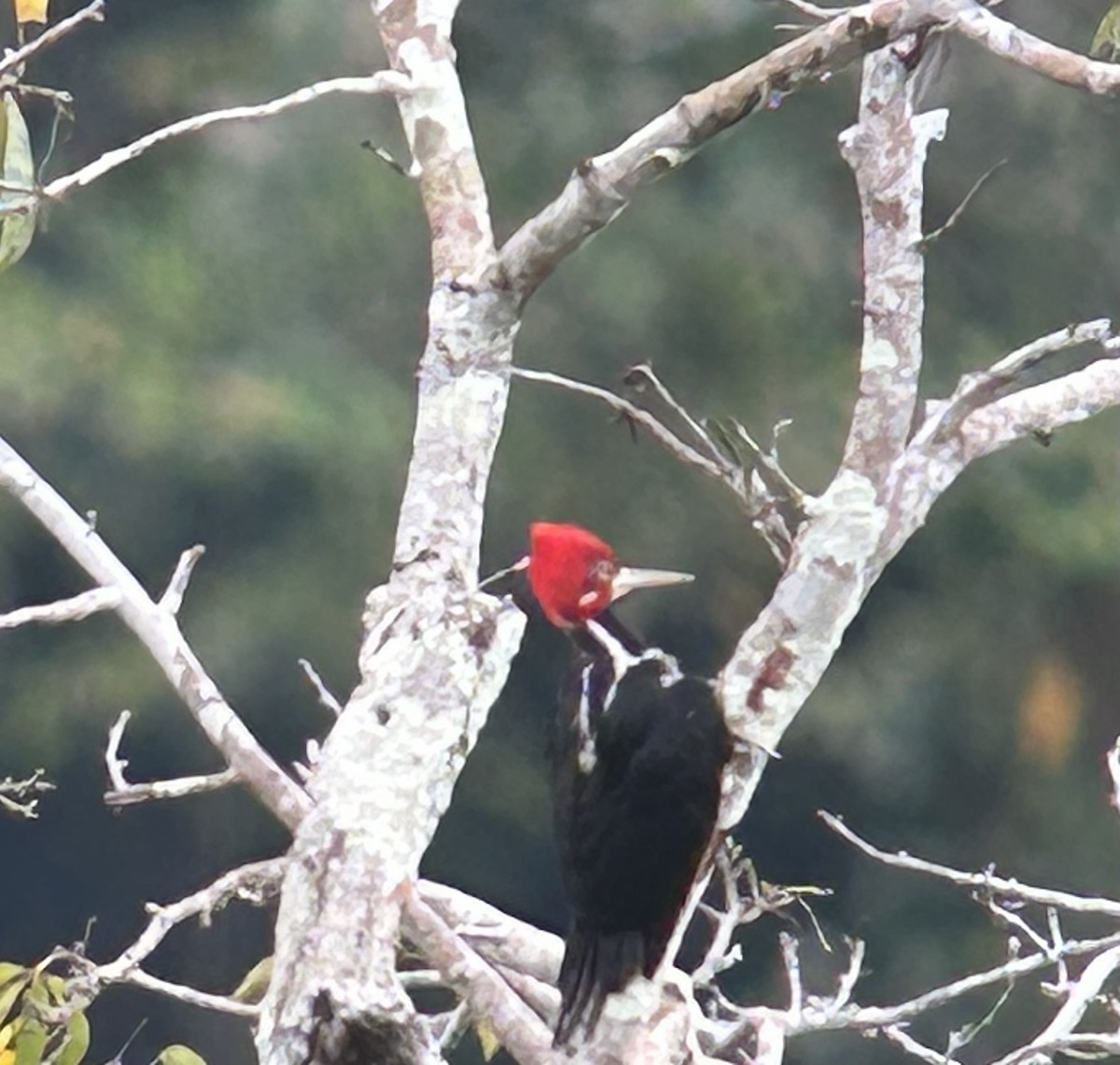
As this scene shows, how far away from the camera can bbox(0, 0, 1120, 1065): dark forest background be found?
111 inches

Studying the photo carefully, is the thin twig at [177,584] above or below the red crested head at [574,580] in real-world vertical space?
below

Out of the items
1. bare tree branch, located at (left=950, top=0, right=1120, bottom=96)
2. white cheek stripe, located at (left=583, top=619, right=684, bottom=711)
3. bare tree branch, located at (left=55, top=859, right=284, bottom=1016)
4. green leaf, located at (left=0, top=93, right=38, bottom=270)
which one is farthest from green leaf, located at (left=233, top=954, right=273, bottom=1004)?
bare tree branch, located at (left=950, top=0, right=1120, bottom=96)

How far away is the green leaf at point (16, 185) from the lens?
1.53 metres

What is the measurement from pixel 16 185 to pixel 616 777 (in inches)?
26.6

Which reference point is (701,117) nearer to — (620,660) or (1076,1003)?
(620,660)

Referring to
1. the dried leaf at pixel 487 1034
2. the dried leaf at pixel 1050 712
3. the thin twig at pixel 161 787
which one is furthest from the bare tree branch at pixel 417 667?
the dried leaf at pixel 1050 712

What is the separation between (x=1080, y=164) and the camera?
3035mm

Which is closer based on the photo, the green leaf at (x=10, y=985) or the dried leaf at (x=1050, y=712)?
the green leaf at (x=10, y=985)

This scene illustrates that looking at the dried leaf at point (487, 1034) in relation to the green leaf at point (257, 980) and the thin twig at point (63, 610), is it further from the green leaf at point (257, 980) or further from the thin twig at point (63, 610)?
the thin twig at point (63, 610)

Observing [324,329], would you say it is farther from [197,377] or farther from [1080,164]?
[1080,164]

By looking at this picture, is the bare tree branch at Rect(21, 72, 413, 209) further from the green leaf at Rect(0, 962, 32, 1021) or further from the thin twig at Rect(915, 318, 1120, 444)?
the green leaf at Rect(0, 962, 32, 1021)

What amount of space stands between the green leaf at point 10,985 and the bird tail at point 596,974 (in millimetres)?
460

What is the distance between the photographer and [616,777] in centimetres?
167

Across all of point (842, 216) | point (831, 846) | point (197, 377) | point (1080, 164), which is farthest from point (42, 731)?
point (1080, 164)
